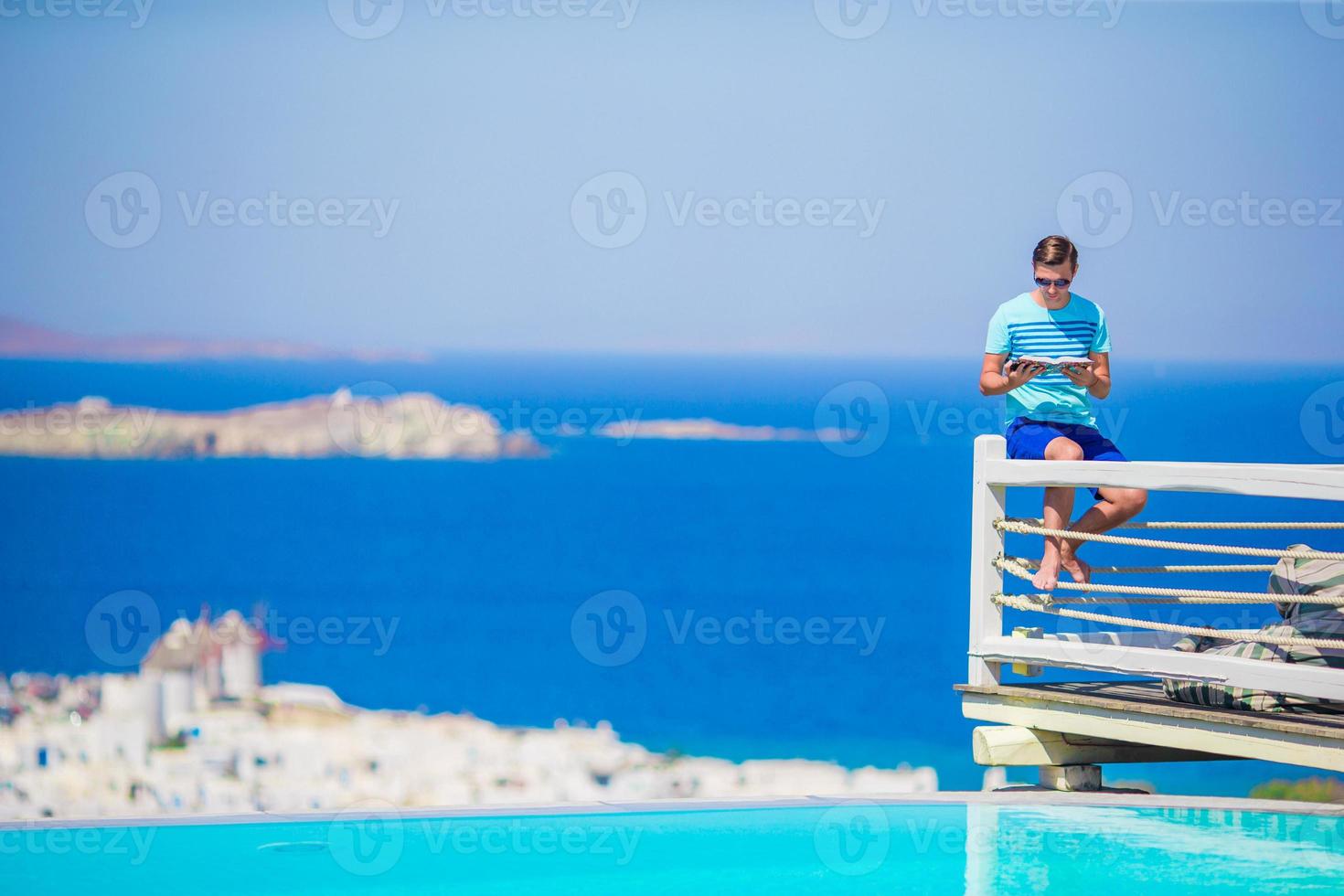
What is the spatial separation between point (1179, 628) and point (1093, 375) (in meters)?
0.97

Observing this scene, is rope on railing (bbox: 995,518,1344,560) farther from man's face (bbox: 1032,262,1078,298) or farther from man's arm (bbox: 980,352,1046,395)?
man's face (bbox: 1032,262,1078,298)

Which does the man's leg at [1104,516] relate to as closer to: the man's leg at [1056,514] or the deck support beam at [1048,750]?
the man's leg at [1056,514]

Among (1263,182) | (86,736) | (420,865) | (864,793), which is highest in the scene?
(1263,182)

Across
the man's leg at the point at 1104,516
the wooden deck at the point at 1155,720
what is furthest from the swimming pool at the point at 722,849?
the man's leg at the point at 1104,516

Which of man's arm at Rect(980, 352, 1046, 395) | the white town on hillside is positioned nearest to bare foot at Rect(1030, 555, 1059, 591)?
man's arm at Rect(980, 352, 1046, 395)

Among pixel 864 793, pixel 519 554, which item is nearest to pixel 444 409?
pixel 519 554

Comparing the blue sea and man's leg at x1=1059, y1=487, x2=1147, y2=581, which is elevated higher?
the blue sea

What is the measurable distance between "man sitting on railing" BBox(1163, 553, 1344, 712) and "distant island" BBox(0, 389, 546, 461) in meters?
20.3

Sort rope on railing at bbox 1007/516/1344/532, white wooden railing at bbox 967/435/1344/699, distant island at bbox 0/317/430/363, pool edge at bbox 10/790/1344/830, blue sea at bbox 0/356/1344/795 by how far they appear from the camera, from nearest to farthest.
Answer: white wooden railing at bbox 967/435/1344/699 < pool edge at bbox 10/790/1344/830 < rope on railing at bbox 1007/516/1344/532 < distant island at bbox 0/317/430/363 < blue sea at bbox 0/356/1344/795

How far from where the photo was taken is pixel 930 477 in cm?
2559

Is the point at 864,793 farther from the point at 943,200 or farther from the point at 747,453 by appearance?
the point at 747,453

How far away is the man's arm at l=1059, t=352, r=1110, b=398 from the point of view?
516cm

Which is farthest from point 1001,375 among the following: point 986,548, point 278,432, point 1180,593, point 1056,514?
point 278,432

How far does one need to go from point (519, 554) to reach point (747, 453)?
13.4 feet
